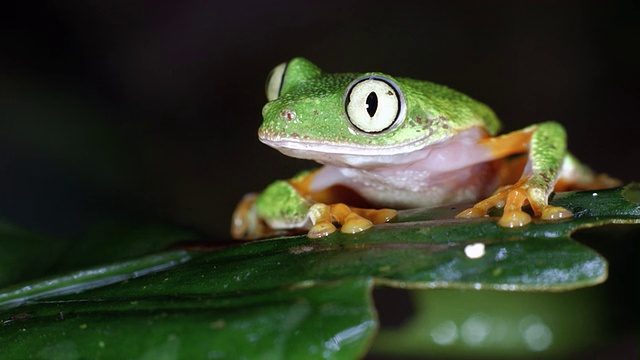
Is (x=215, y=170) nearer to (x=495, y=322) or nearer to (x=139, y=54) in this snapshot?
(x=139, y=54)

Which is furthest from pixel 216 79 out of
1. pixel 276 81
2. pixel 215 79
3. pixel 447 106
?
pixel 447 106

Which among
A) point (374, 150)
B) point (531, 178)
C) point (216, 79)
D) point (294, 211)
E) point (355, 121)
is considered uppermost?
point (216, 79)

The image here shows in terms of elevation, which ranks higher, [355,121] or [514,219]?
[355,121]

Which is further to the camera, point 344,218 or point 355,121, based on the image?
point 355,121

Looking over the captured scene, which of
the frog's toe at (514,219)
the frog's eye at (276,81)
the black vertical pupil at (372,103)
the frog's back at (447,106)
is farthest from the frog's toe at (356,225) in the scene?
the frog's eye at (276,81)

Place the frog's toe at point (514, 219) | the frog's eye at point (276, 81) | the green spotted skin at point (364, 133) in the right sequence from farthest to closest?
the frog's eye at point (276, 81), the green spotted skin at point (364, 133), the frog's toe at point (514, 219)

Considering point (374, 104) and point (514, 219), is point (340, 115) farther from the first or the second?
point (514, 219)

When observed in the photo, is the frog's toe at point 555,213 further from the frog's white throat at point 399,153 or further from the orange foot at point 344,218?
the frog's white throat at point 399,153
